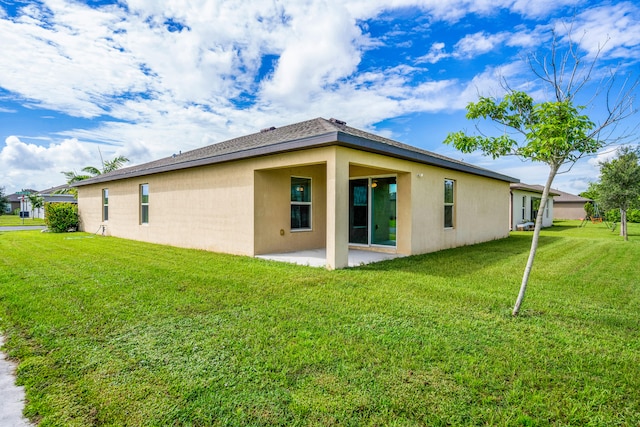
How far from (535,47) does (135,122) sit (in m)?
16.4

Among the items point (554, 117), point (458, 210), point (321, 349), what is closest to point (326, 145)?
point (554, 117)

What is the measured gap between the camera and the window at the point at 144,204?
42.4ft

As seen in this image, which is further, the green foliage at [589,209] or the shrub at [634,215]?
the green foliage at [589,209]

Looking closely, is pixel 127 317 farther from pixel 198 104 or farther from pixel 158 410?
pixel 198 104

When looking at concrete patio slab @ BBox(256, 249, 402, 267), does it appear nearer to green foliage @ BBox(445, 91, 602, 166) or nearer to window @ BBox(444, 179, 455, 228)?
window @ BBox(444, 179, 455, 228)

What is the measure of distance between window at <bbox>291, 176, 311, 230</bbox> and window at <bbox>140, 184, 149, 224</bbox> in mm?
6651

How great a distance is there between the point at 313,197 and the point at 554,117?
23.5 ft

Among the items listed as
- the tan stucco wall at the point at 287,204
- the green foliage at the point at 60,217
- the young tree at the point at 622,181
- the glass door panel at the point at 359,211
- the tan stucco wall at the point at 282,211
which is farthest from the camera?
the green foliage at the point at 60,217

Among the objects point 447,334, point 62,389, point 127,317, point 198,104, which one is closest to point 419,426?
point 447,334

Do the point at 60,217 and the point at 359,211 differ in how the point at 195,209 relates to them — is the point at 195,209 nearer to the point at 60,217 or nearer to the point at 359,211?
the point at 359,211

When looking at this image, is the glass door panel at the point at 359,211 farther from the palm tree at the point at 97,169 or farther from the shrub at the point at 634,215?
the shrub at the point at 634,215

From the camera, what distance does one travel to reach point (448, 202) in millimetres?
11266

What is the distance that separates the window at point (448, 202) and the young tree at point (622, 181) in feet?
33.0

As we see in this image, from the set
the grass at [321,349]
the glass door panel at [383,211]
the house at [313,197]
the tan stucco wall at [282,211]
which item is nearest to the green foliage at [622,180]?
the house at [313,197]
